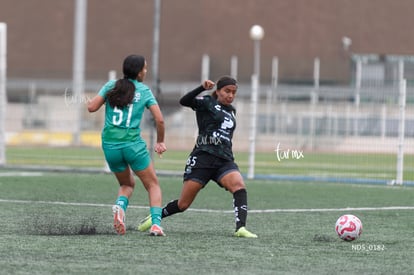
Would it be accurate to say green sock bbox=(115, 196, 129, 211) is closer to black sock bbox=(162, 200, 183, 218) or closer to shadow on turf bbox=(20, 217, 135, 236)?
shadow on turf bbox=(20, 217, 135, 236)

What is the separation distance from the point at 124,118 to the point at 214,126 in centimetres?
104

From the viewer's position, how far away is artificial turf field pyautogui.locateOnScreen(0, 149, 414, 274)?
7719 mm

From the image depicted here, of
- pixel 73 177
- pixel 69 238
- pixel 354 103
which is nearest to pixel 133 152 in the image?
pixel 69 238

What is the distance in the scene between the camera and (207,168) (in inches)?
409

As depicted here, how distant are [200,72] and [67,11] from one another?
29.7 feet

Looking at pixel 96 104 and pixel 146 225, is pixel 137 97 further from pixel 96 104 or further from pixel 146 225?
pixel 146 225

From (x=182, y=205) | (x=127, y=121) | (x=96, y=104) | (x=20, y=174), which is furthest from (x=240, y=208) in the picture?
(x=20, y=174)

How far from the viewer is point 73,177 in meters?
19.9

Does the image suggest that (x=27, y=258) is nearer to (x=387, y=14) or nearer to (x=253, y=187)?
(x=253, y=187)

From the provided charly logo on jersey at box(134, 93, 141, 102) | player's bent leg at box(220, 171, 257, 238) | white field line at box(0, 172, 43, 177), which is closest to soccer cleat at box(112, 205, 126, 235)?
charly logo on jersey at box(134, 93, 141, 102)

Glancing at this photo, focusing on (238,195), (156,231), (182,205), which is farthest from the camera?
(182,205)

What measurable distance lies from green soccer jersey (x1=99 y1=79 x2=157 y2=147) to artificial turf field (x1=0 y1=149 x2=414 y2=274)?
0.92m

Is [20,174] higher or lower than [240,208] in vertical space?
lower

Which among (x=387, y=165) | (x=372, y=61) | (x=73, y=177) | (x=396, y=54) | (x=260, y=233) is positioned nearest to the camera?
(x=260, y=233)
